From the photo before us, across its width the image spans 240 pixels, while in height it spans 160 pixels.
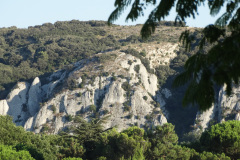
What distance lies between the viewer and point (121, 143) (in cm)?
5141

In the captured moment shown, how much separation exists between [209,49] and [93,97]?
101 meters

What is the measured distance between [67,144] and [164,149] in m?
11.8

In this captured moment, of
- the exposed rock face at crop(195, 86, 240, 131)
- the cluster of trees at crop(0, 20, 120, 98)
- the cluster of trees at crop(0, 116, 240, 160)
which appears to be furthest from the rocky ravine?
the cluster of trees at crop(0, 116, 240, 160)

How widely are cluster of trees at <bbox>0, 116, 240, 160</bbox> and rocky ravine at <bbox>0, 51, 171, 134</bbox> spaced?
1767 inches

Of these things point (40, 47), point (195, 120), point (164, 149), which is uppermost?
point (40, 47)

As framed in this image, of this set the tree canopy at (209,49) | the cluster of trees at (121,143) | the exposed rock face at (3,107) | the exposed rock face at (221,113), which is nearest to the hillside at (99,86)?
the exposed rock face at (3,107)

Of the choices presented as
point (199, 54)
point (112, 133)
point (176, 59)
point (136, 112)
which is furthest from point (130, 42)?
point (199, 54)

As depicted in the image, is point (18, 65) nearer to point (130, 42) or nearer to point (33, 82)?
point (33, 82)

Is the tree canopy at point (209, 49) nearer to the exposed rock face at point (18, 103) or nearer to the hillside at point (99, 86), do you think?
the hillside at point (99, 86)

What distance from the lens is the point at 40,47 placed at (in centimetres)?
14312

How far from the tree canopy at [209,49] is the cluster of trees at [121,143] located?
124 feet

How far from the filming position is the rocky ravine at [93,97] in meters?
102

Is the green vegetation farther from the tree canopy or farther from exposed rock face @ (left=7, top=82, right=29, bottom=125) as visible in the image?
exposed rock face @ (left=7, top=82, right=29, bottom=125)

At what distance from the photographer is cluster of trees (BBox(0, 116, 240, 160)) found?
156 feet
